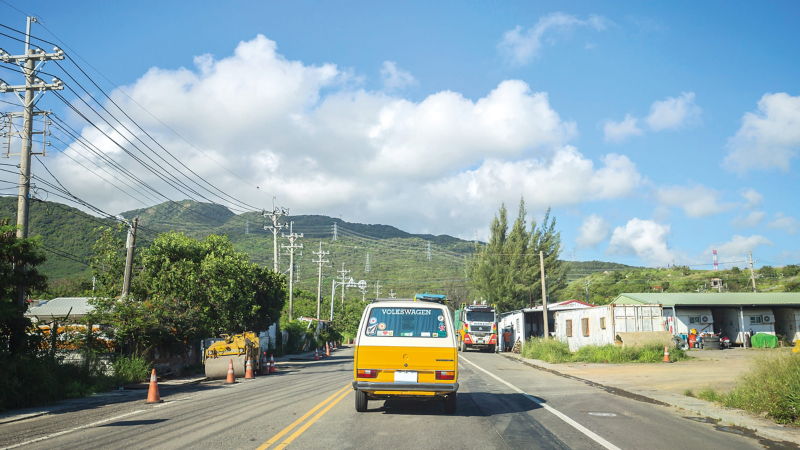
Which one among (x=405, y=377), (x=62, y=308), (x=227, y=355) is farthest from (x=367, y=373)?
(x=62, y=308)

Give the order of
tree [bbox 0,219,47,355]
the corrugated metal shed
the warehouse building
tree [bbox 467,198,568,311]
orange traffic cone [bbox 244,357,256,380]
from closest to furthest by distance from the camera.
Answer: tree [bbox 0,219,47,355], orange traffic cone [bbox 244,357,256,380], the corrugated metal shed, the warehouse building, tree [bbox 467,198,568,311]

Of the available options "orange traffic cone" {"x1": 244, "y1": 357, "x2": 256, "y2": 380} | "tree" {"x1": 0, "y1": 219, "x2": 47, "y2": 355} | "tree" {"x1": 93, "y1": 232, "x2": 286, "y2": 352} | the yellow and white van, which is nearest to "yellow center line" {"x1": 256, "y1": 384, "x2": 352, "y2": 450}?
the yellow and white van

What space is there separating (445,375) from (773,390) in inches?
236

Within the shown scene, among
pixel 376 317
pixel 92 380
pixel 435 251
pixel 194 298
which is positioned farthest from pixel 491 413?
pixel 435 251

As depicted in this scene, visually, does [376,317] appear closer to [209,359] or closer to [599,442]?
[599,442]

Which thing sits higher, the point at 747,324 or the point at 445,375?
the point at 747,324

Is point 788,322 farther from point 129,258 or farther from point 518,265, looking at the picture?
point 129,258

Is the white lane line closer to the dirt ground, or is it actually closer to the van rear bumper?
the van rear bumper

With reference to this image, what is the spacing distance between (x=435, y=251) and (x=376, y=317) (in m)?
127

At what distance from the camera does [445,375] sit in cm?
979

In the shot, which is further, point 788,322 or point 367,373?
point 788,322

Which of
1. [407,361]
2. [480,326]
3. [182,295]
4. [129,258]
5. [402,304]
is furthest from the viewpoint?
[480,326]

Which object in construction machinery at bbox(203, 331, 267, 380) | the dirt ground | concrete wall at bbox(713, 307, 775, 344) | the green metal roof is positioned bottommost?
the dirt ground

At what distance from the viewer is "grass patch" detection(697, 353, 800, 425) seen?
944 centimetres
